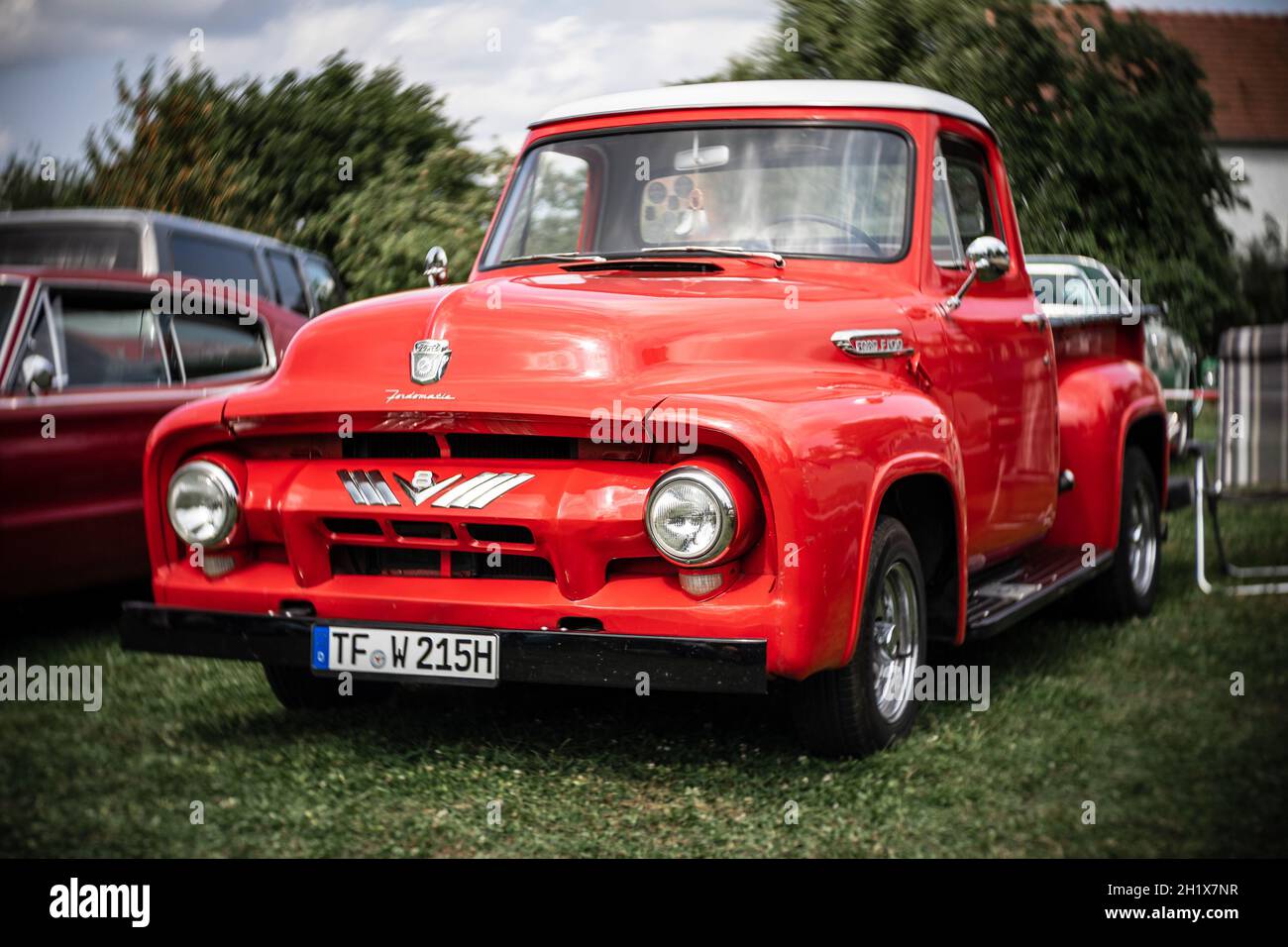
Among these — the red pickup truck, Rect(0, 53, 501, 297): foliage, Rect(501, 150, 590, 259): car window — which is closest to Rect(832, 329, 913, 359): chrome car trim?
the red pickup truck

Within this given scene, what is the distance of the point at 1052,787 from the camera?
174 inches

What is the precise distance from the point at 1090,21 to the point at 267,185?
37.7 ft

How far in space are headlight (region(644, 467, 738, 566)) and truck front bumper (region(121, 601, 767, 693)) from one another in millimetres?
234

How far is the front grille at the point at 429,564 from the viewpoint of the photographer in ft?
13.7

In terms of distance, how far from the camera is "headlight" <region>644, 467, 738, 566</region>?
3871mm

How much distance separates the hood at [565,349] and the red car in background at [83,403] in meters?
2.14

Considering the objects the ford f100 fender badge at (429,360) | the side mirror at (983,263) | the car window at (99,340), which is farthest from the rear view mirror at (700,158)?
the car window at (99,340)

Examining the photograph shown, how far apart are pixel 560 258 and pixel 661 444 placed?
5.10ft

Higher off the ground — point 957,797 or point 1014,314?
point 1014,314

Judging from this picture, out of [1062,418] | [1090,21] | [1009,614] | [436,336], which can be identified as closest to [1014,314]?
[1062,418]

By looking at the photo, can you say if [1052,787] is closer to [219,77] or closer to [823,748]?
[823,748]

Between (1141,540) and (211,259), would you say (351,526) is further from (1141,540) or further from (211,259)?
(211,259)

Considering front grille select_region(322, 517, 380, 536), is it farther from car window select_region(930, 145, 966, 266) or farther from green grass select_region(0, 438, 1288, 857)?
car window select_region(930, 145, 966, 266)
